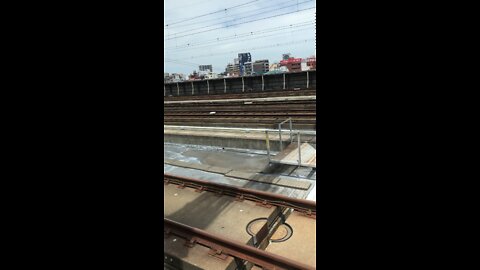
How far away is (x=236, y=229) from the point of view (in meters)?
5.04

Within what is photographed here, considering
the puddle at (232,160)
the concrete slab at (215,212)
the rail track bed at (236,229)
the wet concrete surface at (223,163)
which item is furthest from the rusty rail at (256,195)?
the puddle at (232,160)

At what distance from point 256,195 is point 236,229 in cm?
105

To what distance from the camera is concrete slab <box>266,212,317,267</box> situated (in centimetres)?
433

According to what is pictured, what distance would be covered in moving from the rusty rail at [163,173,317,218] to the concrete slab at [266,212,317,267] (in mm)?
203

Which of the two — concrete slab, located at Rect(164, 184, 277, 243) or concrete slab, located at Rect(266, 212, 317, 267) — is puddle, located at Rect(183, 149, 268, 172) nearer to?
concrete slab, located at Rect(164, 184, 277, 243)

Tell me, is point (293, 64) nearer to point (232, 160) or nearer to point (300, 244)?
point (232, 160)

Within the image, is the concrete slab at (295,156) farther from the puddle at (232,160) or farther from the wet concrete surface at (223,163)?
the puddle at (232,160)

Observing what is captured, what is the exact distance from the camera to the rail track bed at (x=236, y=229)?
4.16 m

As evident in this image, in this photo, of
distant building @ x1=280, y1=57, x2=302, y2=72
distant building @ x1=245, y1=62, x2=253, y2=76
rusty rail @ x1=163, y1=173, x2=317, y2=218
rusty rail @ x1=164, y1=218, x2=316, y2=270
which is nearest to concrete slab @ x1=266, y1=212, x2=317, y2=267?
rusty rail @ x1=163, y1=173, x2=317, y2=218

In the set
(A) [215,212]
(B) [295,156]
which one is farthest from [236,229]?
(B) [295,156]
